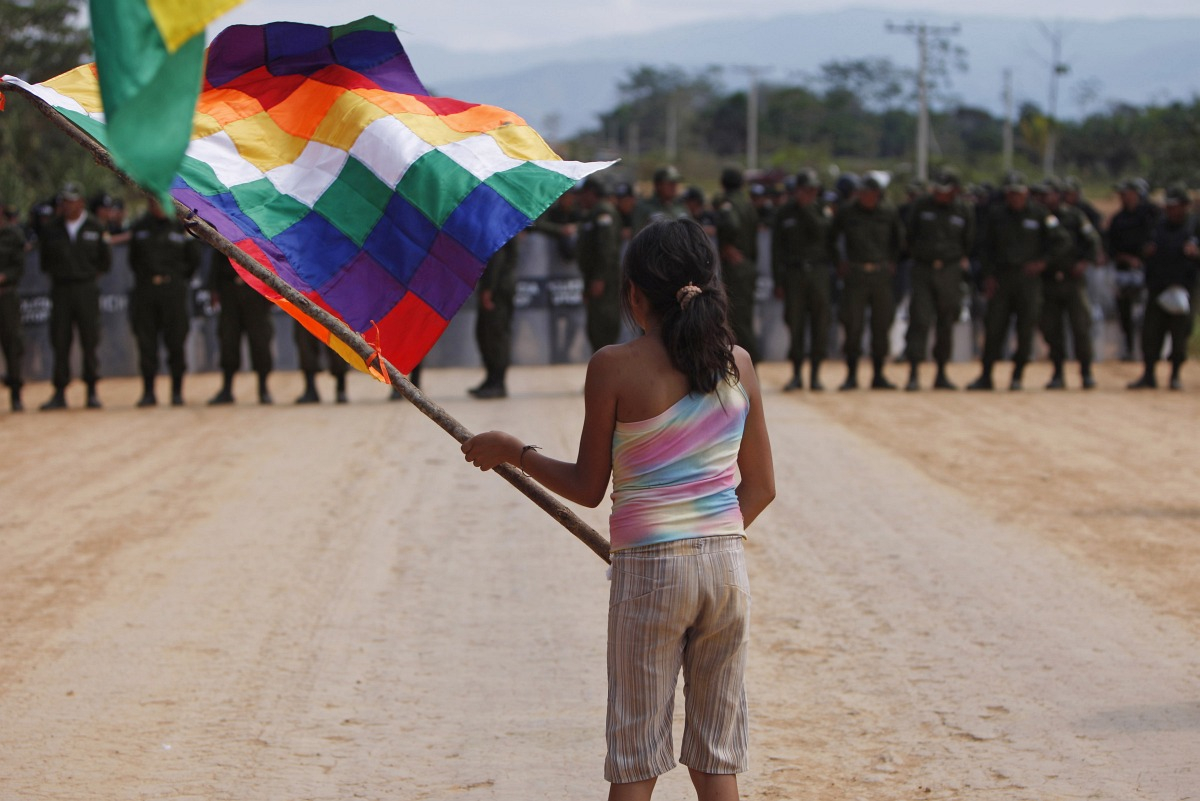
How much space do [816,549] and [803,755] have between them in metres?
3.12

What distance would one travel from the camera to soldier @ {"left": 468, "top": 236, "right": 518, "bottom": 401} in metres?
15.2

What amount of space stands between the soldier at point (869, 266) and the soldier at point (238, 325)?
5933 mm

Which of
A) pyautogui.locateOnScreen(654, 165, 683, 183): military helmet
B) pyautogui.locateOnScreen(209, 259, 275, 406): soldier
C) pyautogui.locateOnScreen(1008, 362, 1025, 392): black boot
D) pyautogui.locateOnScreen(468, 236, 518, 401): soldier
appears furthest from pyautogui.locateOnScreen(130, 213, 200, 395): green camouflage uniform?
pyautogui.locateOnScreen(1008, 362, 1025, 392): black boot

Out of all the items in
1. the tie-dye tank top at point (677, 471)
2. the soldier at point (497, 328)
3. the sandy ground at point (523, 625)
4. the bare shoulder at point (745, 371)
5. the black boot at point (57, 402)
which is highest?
the bare shoulder at point (745, 371)

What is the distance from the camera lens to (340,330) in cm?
413

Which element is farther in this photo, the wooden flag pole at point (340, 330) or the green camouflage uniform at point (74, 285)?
the green camouflage uniform at point (74, 285)

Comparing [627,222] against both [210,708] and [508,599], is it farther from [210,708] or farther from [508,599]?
[210,708]

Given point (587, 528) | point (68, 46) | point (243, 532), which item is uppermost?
point (68, 46)

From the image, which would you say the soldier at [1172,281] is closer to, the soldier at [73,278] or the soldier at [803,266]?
the soldier at [803,266]

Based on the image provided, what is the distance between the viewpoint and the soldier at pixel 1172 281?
50.3 ft

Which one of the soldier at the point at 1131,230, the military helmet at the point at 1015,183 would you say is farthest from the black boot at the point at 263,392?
the soldier at the point at 1131,230

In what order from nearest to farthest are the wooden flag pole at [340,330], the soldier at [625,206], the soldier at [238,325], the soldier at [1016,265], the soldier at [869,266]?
1. the wooden flag pole at [340,330]
2. the soldier at [238,325]
3. the soldier at [869,266]
4. the soldier at [1016,265]
5. the soldier at [625,206]

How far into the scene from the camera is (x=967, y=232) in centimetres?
1523

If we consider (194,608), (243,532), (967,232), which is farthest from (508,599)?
(967,232)
